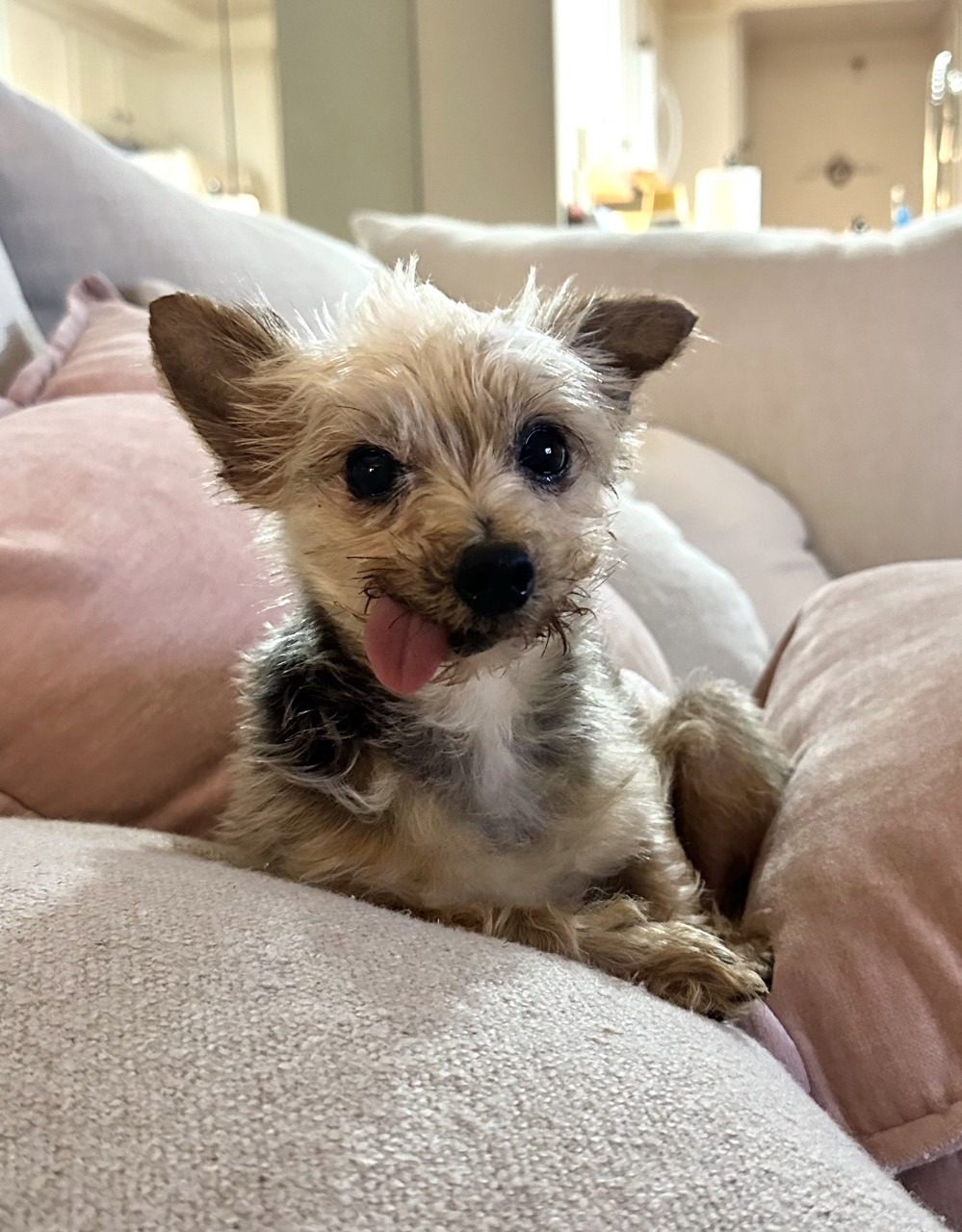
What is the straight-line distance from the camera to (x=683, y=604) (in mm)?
1600

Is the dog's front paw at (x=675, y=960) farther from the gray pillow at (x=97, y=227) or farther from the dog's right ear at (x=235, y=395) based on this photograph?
the gray pillow at (x=97, y=227)

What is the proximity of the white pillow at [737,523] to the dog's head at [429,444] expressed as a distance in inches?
33.7

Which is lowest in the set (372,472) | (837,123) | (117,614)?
(117,614)

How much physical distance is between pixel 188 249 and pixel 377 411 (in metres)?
0.82

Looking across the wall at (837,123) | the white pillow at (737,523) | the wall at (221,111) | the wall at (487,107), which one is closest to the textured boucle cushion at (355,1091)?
the white pillow at (737,523)

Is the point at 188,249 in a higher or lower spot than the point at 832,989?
higher

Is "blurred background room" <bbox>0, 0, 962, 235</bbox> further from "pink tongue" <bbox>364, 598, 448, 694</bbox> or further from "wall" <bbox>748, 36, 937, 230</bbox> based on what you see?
"wall" <bbox>748, 36, 937, 230</bbox>

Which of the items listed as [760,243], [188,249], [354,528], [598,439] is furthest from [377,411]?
[760,243]

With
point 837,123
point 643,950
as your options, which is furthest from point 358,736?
point 837,123

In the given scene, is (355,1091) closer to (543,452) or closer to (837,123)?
(543,452)

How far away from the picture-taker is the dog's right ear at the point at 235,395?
3.28ft

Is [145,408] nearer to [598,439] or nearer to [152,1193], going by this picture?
[598,439]

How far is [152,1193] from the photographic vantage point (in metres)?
0.47

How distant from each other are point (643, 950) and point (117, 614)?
542 mm
